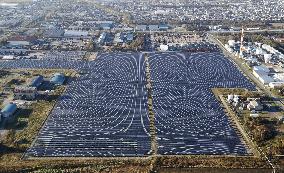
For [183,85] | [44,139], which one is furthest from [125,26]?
[44,139]

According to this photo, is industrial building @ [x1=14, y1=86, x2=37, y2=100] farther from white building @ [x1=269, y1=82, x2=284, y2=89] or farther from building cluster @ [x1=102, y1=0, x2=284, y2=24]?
building cluster @ [x1=102, y1=0, x2=284, y2=24]

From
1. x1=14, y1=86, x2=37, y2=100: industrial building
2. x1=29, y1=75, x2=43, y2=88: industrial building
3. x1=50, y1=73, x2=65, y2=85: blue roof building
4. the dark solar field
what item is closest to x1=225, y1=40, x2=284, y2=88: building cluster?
the dark solar field

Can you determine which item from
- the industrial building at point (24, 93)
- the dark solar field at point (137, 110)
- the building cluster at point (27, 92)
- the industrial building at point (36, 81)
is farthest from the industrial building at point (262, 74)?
the industrial building at point (24, 93)

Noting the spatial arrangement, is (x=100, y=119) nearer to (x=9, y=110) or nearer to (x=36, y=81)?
(x=9, y=110)

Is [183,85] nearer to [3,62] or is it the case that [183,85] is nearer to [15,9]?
[3,62]

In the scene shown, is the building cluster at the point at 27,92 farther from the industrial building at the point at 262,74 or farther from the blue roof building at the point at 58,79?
the industrial building at the point at 262,74

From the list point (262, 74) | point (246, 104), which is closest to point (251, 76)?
point (262, 74)
